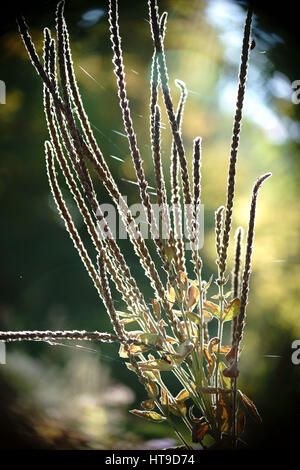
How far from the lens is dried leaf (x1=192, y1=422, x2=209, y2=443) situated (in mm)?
329

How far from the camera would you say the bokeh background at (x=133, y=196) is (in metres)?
0.53

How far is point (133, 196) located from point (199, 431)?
445 millimetres

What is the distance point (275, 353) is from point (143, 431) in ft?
0.90

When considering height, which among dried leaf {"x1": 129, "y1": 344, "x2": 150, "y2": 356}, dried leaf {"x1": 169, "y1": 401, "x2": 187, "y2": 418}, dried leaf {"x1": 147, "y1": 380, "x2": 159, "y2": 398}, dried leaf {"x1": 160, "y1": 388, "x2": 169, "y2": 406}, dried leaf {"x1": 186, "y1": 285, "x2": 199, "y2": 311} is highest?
dried leaf {"x1": 186, "y1": 285, "x2": 199, "y2": 311}

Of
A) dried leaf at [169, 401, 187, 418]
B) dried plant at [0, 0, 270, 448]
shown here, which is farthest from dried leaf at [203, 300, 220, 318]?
dried leaf at [169, 401, 187, 418]

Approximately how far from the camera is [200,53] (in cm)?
61

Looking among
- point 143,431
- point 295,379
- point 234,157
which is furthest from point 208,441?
point 234,157

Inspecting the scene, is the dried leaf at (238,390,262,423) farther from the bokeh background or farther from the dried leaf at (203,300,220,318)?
the bokeh background

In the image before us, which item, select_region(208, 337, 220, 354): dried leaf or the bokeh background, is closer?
select_region(208, 337, 220, 354): dried leaf

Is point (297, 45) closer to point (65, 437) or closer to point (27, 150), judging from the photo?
point (27, 150)

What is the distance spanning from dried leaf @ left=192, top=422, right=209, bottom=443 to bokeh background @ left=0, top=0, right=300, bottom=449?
0.17 meters

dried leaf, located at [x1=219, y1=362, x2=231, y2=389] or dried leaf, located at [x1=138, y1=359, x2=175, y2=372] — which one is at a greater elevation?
dried leaf, located at [x1=138, y1=359, x2=175, y2=372]

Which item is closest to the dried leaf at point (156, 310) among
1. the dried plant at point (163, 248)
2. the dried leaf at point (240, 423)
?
the dried plant at point (163, 248)

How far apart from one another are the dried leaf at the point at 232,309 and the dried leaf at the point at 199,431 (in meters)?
0.10
